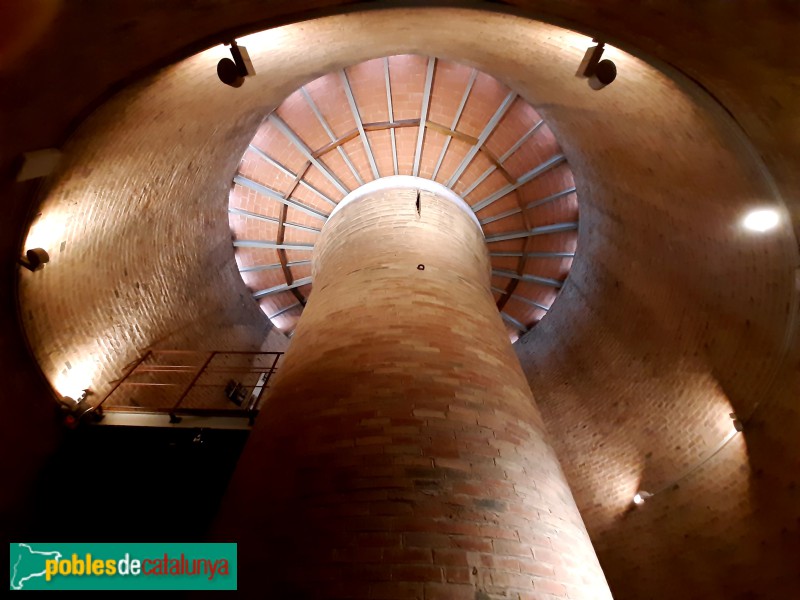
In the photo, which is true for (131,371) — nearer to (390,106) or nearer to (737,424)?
(390,106)

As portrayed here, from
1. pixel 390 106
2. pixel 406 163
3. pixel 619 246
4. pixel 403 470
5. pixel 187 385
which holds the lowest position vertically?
pixel 403 470

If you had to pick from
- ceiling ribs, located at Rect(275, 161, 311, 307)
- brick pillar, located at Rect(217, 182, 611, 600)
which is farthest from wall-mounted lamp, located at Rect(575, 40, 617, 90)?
ceiling ribs, located at Rect(275, 161, 311, 307)

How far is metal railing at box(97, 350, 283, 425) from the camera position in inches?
217

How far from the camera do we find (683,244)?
6172mm

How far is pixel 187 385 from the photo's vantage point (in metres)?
7.32

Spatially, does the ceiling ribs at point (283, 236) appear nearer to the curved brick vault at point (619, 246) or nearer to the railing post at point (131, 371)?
the curved brick vault at point (619, 246)

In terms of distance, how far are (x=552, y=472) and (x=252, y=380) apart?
6.68 metres

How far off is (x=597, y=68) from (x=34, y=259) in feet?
16.7

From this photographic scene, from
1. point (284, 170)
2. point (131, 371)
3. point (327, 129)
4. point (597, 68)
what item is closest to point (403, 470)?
point (597, 68)

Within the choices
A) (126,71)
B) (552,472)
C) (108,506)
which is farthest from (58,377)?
(552,472)

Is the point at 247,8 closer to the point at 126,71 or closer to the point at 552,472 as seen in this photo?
the point at 126,71

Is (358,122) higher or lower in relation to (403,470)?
higher

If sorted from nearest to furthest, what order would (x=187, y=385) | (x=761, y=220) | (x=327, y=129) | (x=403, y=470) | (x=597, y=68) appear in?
(x=403, y=470)
(x=597, y=68)
(x=761, y=220)
(x=327, y=129)
(x=187, y=385)

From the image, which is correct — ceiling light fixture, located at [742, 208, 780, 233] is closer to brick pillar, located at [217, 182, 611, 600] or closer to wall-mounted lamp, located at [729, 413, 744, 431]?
wall-mounted lamp, located at [729, 413, 744, 431]
